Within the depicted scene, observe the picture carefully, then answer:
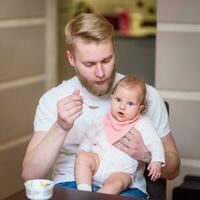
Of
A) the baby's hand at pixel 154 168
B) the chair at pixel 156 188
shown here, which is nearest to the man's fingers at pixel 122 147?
the baby's hand at pixel 154 168

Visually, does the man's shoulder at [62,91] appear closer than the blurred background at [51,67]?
Yes

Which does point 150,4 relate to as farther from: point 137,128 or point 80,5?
point 137,128

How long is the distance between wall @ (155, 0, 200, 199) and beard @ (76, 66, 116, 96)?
3.04 ft

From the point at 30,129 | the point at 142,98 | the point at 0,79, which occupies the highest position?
the point at 142,98

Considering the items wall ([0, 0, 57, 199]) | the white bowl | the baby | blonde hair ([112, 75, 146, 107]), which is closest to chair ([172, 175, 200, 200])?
the baby

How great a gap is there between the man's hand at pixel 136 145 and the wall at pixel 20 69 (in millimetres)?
1429

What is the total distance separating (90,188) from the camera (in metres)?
1.84

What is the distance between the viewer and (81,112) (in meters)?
1.95

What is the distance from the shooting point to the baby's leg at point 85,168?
1852 millimetres

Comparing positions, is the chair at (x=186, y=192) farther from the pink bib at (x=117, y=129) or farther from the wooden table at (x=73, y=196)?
the wooden table at (x=73, y=196)

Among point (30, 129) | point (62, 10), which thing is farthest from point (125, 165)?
point (62, 10)

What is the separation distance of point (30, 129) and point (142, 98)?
1.71 meters

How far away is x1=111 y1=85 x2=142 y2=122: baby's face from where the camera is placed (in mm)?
1907

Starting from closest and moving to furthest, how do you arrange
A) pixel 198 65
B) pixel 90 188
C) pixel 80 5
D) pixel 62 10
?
pixel 90 188 < pixel 198 65 < pixel 62 10 < pixel 80 5
